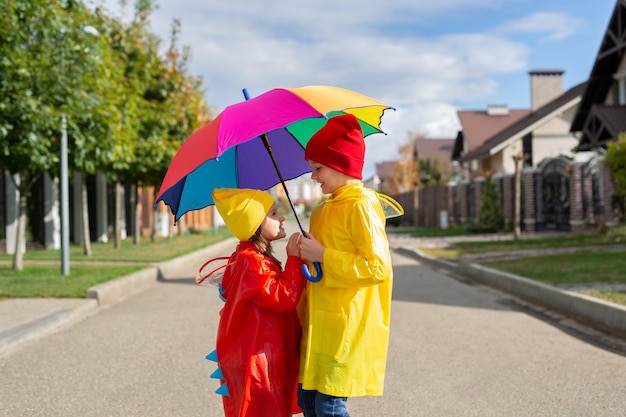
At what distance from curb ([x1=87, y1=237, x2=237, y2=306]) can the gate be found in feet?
47.0

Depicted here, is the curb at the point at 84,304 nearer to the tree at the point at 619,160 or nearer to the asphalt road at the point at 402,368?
the asphalt road at the point at 402,368

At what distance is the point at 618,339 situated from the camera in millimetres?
6965

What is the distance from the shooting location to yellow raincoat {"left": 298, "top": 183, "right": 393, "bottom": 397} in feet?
9.08

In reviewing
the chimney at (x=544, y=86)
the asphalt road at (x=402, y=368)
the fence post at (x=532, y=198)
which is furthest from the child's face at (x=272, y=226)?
the chimney at (x=544, y=86)

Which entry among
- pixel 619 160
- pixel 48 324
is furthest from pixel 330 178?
pixel 619 160

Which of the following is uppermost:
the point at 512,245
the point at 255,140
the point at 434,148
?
the point at 434,148

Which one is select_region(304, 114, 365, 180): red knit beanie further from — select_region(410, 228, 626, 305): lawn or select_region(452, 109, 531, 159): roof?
select_region(452, 109, 531, 159): roof

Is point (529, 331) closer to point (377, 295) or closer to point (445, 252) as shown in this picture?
point (377, 295)

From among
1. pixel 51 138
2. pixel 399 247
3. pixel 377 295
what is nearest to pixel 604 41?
pixel 399 247

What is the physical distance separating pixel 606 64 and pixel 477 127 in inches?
853

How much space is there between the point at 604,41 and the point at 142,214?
2362cm

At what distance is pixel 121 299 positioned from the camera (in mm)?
10969

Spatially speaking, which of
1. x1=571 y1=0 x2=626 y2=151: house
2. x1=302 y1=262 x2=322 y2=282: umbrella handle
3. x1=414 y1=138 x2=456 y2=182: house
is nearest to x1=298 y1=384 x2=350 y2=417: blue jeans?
x1=302 y1=262 x2=322 y2=282: umbrella handle

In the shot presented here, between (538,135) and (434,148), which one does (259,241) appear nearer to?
(538,135)
